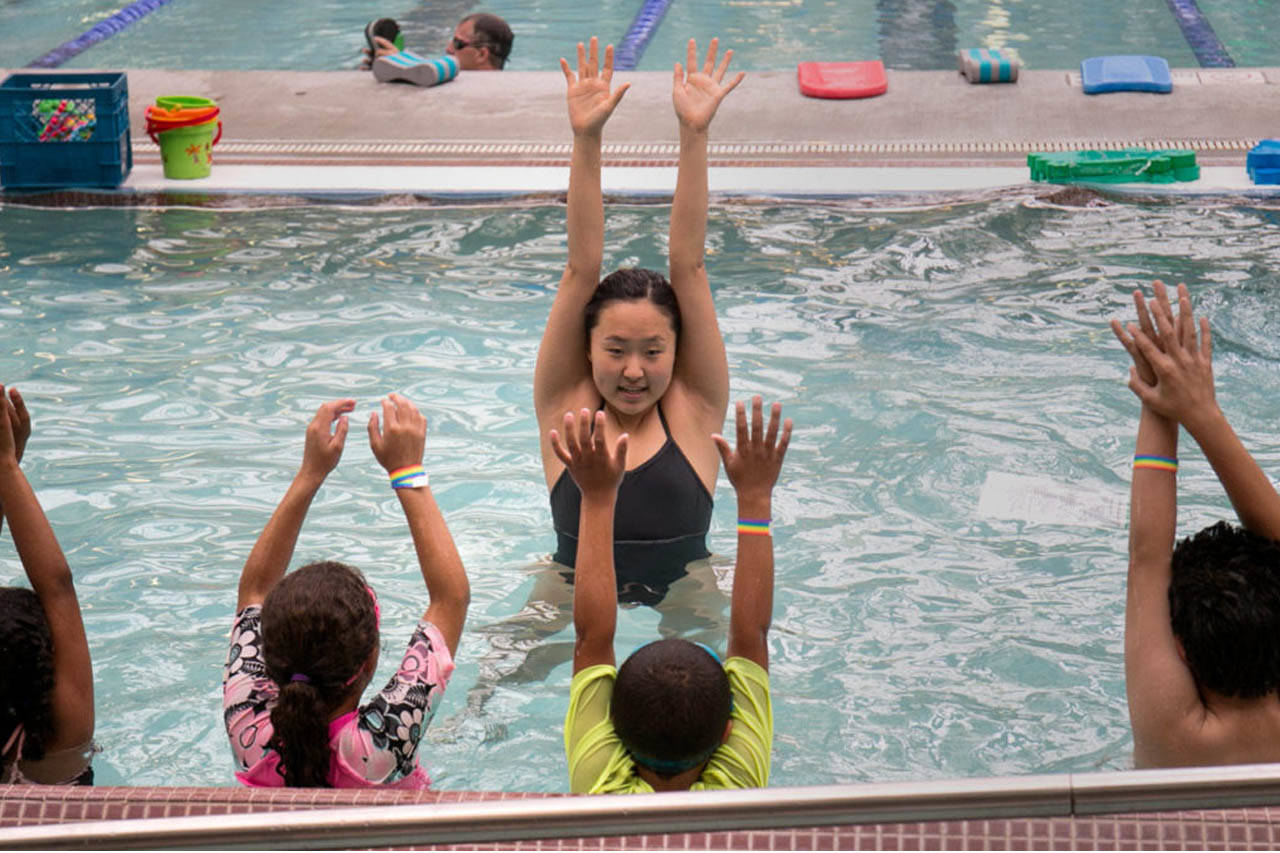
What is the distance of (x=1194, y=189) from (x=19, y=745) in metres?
6.06

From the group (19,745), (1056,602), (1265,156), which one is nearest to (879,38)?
(1265,156)

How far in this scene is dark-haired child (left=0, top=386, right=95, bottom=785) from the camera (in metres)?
2.45

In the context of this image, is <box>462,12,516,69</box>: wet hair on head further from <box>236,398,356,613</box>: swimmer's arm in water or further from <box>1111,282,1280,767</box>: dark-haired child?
<box>1111,282,1280,767</box>: dark-haired child

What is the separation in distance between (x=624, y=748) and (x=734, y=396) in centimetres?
323

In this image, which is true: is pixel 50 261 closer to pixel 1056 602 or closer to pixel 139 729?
pixel 139 729

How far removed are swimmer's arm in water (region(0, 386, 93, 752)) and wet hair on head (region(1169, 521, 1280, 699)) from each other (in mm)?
1793

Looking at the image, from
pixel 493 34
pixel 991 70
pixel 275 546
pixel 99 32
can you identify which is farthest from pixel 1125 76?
pixel 99 32

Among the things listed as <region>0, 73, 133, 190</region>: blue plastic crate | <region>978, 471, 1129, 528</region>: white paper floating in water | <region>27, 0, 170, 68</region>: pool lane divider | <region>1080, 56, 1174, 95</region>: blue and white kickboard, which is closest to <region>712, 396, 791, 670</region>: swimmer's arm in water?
<region>978, 471, 1129, 528</region>: white paper floating in water

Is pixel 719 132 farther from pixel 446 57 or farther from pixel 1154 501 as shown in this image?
pixel 1154 501

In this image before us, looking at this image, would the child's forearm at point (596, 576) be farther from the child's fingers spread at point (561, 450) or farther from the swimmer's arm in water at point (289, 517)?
the swimmer's arm in water at point (289, 517)

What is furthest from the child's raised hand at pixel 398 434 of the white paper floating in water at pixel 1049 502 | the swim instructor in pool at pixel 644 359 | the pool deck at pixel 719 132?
the pool deck at pixel 719 132

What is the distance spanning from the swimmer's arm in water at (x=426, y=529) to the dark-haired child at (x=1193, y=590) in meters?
1.14

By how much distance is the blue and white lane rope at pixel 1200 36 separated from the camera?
34.8ft

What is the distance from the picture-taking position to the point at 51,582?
2.51 m
